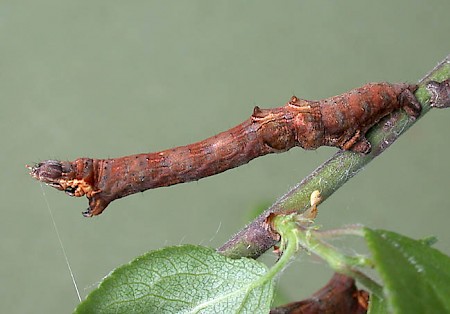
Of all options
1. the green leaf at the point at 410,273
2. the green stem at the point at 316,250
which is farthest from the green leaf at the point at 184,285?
the green leaf at the point at 410,273

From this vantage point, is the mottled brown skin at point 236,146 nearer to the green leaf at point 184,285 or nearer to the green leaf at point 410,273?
the green leaf at point 184,285

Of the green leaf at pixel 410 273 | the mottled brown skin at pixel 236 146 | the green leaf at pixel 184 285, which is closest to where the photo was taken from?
the green leaf at pixel 410 273

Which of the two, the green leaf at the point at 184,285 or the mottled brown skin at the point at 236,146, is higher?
the mottled brown skin at the point at 236,146

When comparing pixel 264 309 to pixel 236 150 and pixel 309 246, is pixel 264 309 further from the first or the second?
pixel 236 150

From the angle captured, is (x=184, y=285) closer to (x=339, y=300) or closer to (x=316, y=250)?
(x=316, y=250)

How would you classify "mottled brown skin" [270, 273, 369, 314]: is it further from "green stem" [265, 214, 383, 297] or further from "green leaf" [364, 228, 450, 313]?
"green leaf" [364, 228, 450, 313]

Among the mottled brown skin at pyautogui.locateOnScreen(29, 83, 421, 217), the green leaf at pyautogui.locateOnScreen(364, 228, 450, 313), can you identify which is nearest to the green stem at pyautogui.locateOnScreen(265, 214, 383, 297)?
the green leaf at pyautogui.locateOnScreen(364, 228, 450, 313)
